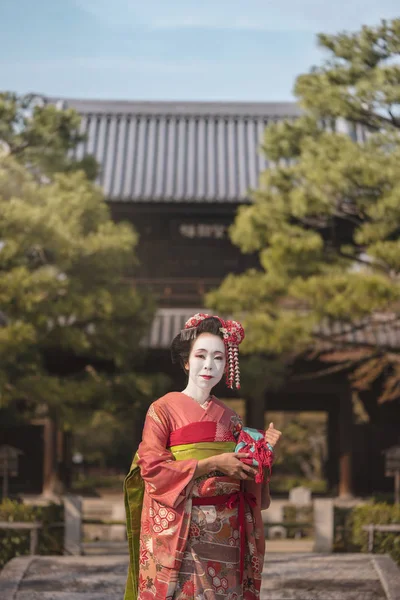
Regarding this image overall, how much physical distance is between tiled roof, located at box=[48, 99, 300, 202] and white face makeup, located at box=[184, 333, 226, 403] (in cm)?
1223

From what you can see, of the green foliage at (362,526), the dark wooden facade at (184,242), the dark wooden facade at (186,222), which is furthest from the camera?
the dark wooden facade at (184,242)

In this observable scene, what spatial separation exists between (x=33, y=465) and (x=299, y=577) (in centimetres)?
1008

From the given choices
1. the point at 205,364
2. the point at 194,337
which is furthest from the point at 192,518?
the point at 194,337

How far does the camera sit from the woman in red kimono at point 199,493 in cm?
493

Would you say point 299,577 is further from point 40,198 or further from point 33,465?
point 33,465

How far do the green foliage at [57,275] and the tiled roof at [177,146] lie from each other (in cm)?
309

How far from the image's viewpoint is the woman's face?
5090mm

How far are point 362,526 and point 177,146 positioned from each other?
1025 centimetres

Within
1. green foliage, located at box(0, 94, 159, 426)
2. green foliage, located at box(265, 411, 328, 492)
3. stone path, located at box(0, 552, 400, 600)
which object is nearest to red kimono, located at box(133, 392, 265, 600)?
stone path, located at box(0, 552, 400, 600)

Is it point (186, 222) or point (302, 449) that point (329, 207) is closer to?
point (186, 222)

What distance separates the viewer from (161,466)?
16.2 feet

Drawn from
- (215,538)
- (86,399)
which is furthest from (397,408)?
(215,538)

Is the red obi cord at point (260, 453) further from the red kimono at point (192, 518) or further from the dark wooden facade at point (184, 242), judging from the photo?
the dark wooden facade at point (184, 242)

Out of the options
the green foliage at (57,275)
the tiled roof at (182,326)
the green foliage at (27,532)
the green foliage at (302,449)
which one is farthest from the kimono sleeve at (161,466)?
the green foliage at (302,449)
